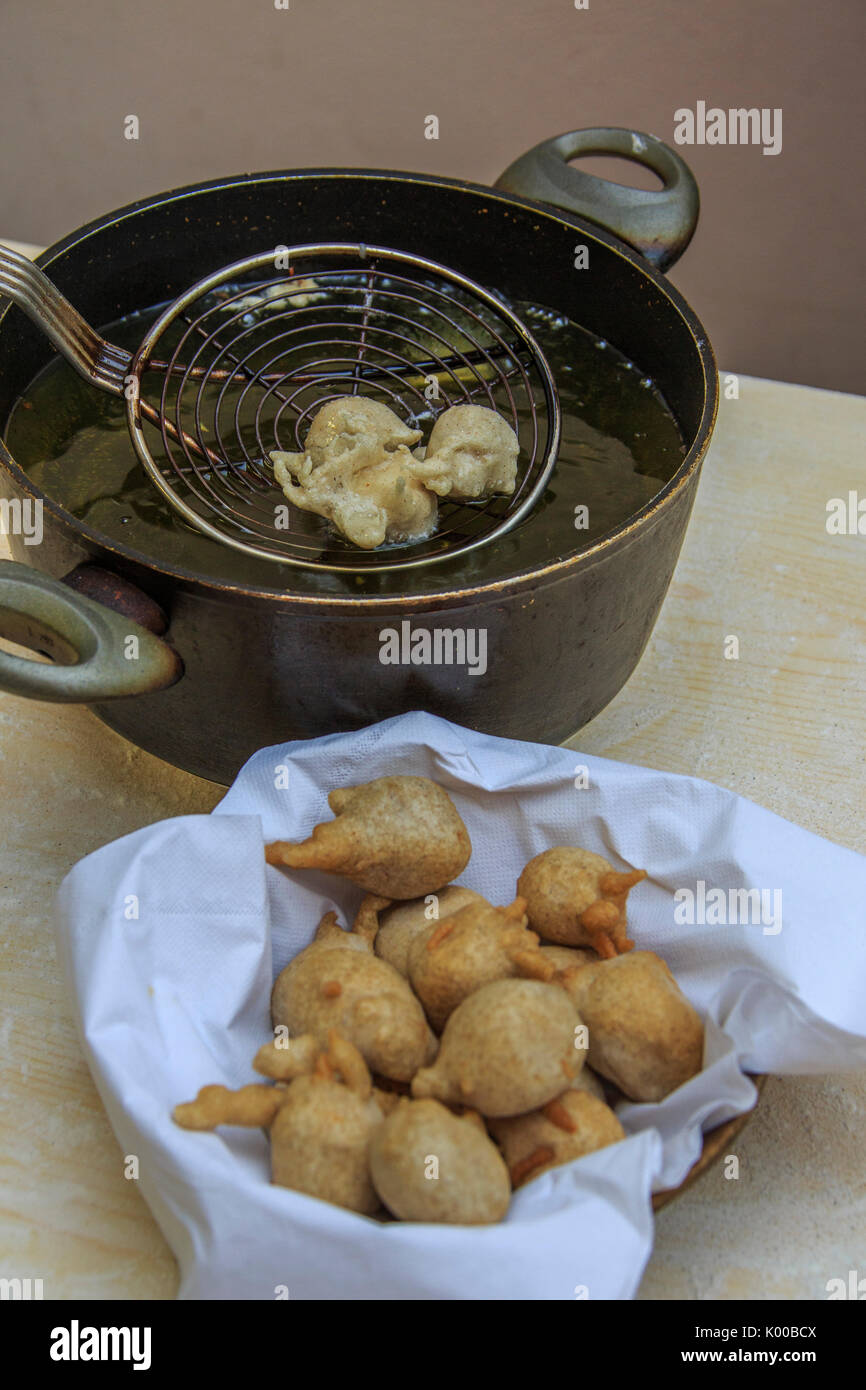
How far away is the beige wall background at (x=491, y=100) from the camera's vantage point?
2.00 m

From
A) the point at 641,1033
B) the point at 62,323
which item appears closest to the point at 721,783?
the point at 641,1033

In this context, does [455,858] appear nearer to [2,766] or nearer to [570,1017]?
[570,1017]

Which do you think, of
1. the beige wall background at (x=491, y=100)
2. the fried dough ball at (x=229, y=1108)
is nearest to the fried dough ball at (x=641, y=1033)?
the fried dough ball at (x=229, y=1108)

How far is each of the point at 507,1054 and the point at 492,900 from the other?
24 centimetres

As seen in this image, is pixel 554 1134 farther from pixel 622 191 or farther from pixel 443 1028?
pixel 622 191

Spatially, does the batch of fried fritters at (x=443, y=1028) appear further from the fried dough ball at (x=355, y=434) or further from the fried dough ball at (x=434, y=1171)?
the fried dough ball at (x=355, y=434)

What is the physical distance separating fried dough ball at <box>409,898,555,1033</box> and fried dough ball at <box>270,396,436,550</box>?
341 millimetres

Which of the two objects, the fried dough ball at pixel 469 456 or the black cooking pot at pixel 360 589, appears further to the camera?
the fried dough ball at pixel 469 456

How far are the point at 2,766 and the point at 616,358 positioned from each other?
75 centimetres

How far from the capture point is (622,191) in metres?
1.31

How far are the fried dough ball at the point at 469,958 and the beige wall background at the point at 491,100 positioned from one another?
1.71 m

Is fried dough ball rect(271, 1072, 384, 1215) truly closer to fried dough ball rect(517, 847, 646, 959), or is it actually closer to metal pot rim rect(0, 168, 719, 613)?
fried dough ball rect(517, 847, 646, 959)

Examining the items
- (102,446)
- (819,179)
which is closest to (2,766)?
(102,446)

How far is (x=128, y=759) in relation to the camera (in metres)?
1.15
